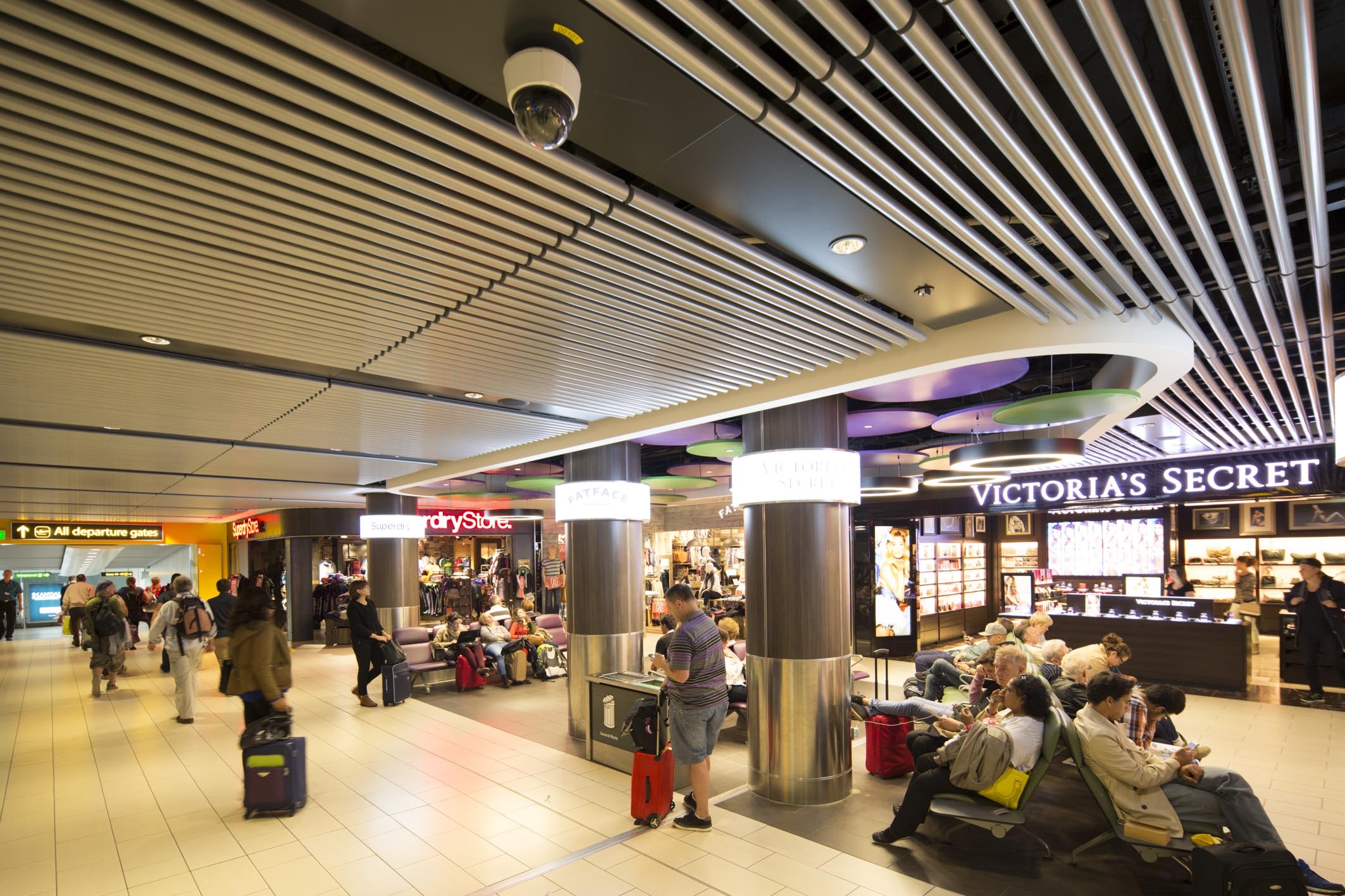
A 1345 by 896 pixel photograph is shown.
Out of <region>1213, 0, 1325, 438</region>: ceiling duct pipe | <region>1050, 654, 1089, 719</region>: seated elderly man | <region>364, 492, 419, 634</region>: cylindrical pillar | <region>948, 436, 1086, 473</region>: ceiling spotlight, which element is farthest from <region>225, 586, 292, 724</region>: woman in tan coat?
<region>364, 492, 419, 634</region>: cylindrical pillar

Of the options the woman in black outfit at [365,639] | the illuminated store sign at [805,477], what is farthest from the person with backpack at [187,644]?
the illuminated store sign at [805,477]

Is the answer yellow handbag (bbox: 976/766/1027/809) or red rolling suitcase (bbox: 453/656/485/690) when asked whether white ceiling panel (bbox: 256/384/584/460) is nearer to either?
red rolling suitcase (bbox: 453/656/485/690)

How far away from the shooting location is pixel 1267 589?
46.3ft

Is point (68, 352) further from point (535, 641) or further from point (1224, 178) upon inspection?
point (535, 641)

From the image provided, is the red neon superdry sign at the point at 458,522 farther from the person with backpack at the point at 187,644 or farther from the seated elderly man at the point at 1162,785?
the seated elderly man at the point at 1162,785

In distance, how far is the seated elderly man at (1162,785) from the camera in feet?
13.4

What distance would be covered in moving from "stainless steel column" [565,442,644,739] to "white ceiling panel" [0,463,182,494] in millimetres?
6884

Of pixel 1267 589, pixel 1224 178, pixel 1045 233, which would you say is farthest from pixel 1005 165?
pixel 1267 589

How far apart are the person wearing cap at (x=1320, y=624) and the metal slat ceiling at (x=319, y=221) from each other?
8.72 m

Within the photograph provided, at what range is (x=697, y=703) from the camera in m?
5.21

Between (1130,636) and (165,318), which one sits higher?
(165,318)

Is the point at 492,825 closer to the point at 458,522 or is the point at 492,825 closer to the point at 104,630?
the point at 104,630

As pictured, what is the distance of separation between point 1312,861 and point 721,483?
12.7m

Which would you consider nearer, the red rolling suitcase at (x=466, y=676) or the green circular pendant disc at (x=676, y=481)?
the red rolling suitcase at (x=466, y=676)
